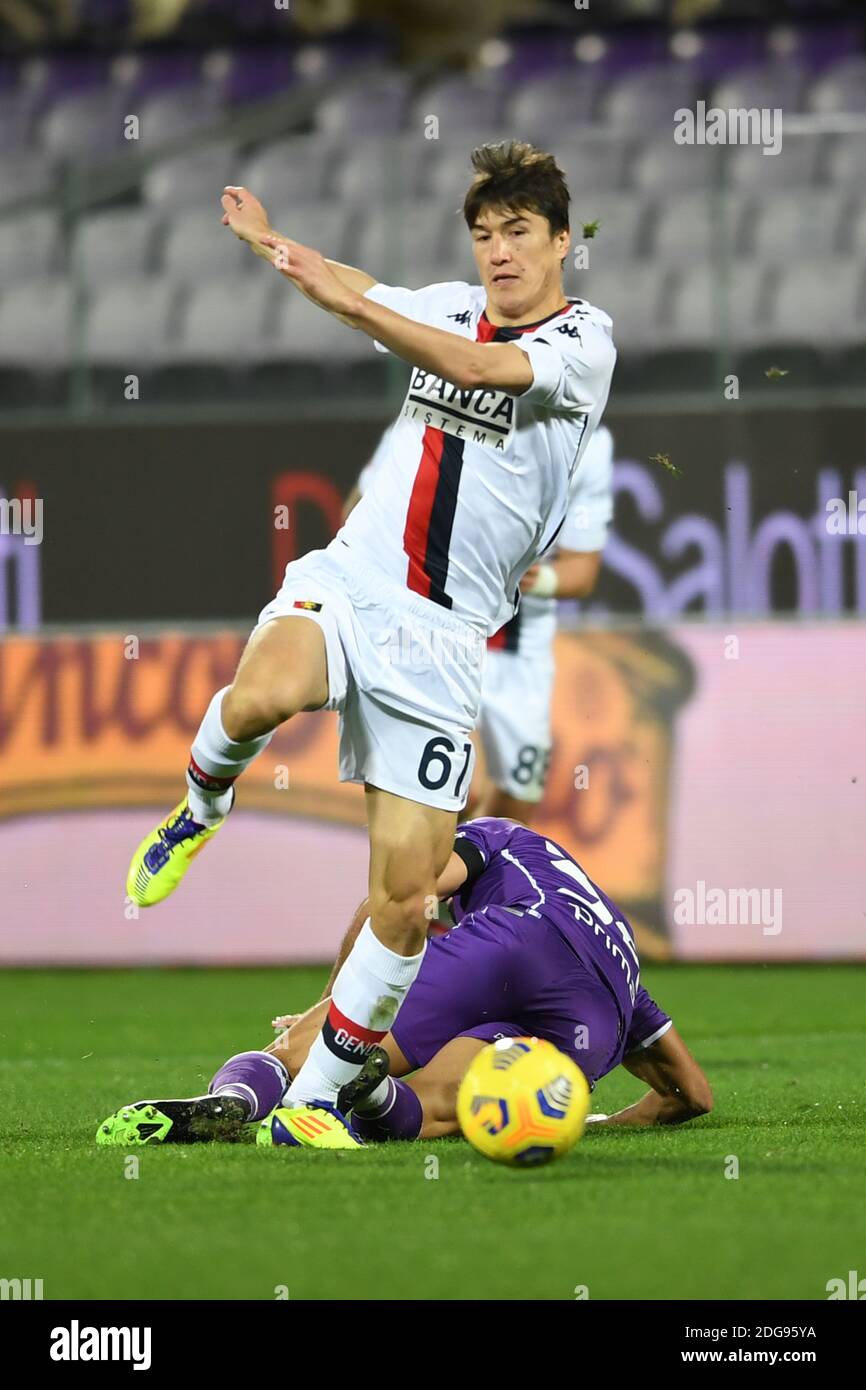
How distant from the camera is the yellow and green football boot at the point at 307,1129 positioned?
199 inches

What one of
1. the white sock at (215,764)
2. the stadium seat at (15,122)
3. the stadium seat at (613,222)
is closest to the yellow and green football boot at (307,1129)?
the white sock at (215,764)

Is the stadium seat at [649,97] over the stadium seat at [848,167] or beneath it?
over

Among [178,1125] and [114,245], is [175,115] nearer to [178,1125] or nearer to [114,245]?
[114,245]

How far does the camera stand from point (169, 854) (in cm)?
529

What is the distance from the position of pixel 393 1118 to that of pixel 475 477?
1.63m

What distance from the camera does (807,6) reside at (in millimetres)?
15297

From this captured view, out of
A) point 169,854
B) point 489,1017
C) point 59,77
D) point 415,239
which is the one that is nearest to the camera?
point 169,854

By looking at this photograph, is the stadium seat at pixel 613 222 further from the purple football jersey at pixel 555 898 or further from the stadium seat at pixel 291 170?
the purple football jersey at pixel 555 898

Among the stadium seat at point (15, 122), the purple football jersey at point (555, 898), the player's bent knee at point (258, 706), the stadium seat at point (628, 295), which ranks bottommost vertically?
the purple football jersey at point (555, 898)

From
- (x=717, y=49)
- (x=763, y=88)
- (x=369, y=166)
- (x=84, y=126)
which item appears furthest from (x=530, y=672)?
(x=84, y=126)

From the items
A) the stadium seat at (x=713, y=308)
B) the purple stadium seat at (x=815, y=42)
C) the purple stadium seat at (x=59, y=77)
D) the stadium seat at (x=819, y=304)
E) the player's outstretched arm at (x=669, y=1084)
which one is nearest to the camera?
the player's outstretched arm at (x=669, y=1084)

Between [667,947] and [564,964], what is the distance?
5.60 metres

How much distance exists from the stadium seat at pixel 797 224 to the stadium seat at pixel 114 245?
372 cm

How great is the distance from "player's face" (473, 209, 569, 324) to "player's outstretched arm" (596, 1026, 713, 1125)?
195 centimetres
